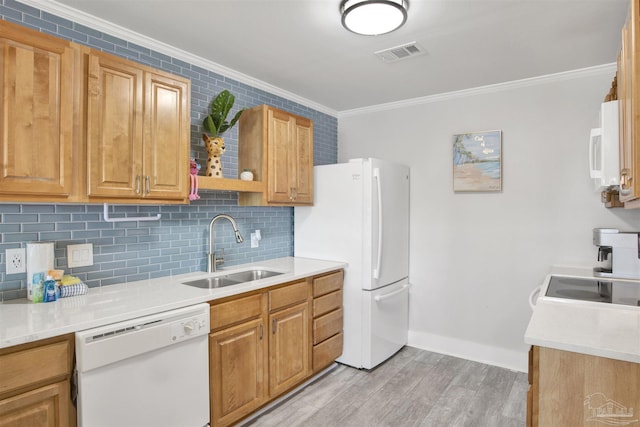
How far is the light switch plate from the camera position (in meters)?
2.09

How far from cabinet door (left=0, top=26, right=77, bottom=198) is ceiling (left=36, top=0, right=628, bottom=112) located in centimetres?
52

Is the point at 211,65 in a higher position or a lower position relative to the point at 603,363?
higher

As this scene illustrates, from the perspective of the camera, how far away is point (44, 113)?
1.70 m

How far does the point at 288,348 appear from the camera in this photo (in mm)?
2652

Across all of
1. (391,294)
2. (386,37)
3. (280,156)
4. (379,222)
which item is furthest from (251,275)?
(386,37)

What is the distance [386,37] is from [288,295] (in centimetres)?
183

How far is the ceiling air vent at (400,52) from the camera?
2501 millimetres

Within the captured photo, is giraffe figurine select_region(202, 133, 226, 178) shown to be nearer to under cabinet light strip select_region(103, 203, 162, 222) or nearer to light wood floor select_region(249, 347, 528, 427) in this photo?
under cabinet light strip select_region(103, 203, 162, 222)

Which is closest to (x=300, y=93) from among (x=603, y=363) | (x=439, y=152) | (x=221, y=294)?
(x=439, y=152)

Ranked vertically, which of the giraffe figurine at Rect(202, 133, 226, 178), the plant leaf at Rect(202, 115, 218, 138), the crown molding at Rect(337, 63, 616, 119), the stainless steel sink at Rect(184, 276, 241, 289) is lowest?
the stainless steel sink at Rect(184, 276, 241, 289)

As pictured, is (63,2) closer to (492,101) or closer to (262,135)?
(262,135)

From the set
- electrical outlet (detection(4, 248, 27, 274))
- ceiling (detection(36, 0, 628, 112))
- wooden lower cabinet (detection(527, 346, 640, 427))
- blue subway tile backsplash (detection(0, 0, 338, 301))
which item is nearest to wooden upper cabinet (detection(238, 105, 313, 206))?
blue subway tile backsplash (detection(0, 0, 338, 301))

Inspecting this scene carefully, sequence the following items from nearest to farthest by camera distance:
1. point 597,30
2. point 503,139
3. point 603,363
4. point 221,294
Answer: point 603,363 < point 221,294 < point 597,30 < point 503,139

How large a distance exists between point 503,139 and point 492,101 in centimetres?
36
